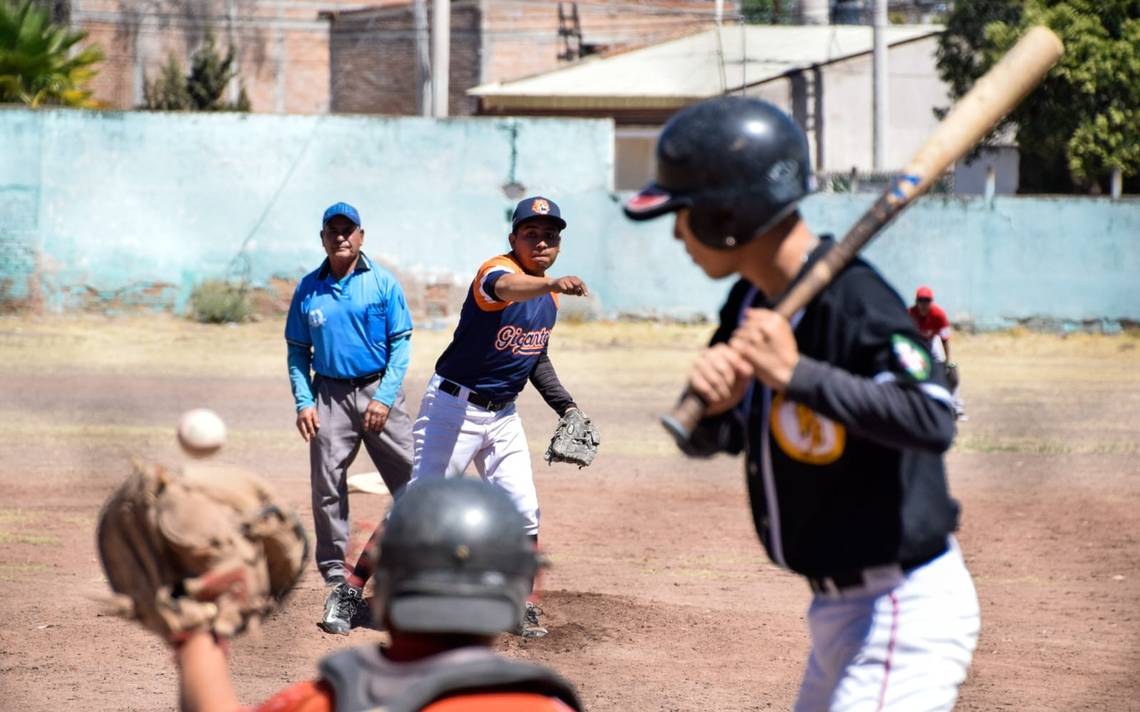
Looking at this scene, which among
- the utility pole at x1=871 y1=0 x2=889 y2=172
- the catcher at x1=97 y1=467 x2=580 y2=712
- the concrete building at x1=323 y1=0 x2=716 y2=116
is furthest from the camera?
the concrete building at x1=323 y1=0 x2=716 y2=116

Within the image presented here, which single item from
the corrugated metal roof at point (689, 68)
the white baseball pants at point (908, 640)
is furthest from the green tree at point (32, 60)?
the white baseball pants at point (908, 640)

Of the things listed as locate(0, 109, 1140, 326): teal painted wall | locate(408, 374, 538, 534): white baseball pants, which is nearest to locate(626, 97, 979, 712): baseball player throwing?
locate(408, 374, 538, 534): white baseball pants

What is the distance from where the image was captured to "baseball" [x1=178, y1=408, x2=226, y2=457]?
267 cm

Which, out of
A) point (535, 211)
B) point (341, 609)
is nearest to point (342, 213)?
point (535, 211)

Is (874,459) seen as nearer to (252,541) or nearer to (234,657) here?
(252,541)

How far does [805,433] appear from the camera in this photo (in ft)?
10.5

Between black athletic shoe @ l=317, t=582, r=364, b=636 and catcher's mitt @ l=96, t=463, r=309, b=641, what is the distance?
4682 millimetres

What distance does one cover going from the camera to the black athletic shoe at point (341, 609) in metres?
7.32

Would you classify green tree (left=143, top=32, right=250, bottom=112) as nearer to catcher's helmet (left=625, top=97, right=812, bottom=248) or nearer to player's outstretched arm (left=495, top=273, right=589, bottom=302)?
player's outstretched arm (left=495, top=273, right=589, bottom=302)

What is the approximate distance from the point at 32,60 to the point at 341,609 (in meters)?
20.1

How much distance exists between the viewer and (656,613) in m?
7.84

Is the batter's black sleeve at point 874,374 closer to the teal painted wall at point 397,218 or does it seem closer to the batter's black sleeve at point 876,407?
the batter's black sleeve at point 876,407

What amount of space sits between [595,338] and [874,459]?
1822cm

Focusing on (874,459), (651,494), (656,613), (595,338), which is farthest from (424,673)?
(595,338)
